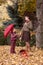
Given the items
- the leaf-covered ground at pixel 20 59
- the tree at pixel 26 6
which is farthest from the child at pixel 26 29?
the tree at pixel 26 6

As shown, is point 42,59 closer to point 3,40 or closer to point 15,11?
point 3,40

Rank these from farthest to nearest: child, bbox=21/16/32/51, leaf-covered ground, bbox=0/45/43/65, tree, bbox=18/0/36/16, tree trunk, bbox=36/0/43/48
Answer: tree, bbox=18/0/36/16, tree trunk, bbox=36/0/43/48, child, bbox=21/16/32/51, leaf-covered ground, bbox=0/45/43/65

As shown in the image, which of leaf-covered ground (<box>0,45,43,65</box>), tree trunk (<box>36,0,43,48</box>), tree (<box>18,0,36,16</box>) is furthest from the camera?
tree (<box>18,0,36,16</box>)

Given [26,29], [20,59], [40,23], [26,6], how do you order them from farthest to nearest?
[26,6] < [40,23] < [26,29] < [20,59]

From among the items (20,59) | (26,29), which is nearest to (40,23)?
(26,29)

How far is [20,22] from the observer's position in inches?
925

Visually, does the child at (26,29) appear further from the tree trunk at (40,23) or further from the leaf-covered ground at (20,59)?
the tree trunk at (40,23)

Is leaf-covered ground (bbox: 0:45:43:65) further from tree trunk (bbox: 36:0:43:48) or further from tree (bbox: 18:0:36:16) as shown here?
tree (bbox: 18:0:36:16)

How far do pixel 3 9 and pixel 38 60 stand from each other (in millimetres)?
22248

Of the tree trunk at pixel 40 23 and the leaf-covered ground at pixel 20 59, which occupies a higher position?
the tree trunk at pixel 40 23

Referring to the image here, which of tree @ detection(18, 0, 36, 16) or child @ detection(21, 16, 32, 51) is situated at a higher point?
tree @ detection(18, 0, 36, 16)

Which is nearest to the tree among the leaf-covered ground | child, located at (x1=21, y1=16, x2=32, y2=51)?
child, located at (x1=21, y1=16, x2=32, y2=51)

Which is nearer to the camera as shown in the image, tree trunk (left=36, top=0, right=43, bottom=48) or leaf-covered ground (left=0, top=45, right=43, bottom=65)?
leaf-covered ground (left=0, top=45, right=43, bottom=65)

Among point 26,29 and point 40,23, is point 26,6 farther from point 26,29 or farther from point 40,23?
point 26,29
